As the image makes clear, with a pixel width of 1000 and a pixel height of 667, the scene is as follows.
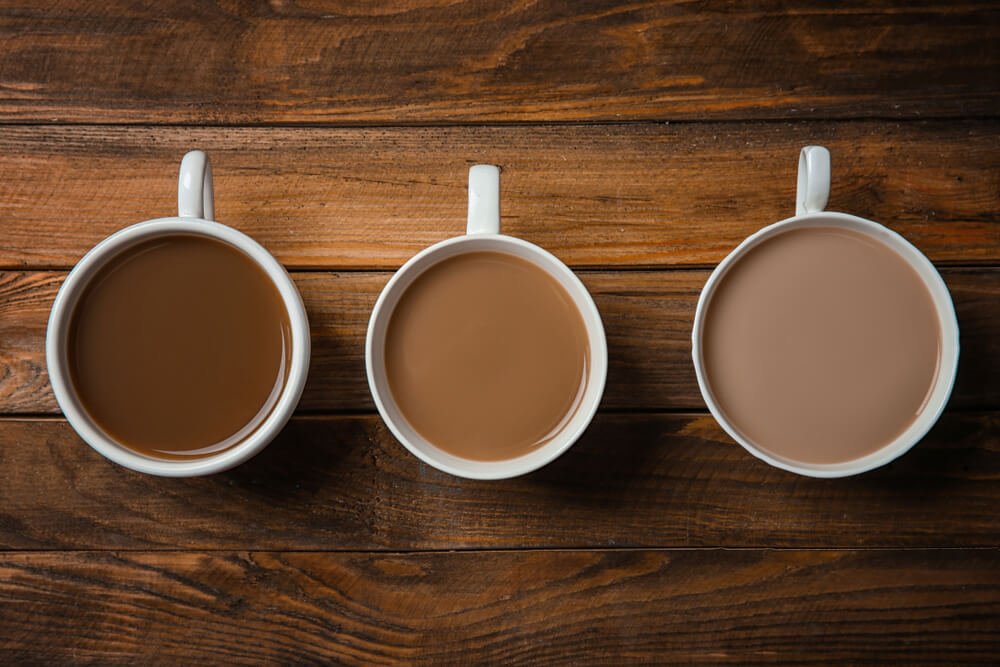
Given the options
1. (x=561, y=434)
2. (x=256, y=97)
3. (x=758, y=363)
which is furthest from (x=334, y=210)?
(x=758, y=363)

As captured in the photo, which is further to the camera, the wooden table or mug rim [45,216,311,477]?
the wooden table

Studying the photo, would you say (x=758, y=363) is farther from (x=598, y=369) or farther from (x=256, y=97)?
(x=256, y=97)

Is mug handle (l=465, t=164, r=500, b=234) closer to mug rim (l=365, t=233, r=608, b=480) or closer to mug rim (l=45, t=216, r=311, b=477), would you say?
mug rim (l=365, t=233, r=608, b=480)

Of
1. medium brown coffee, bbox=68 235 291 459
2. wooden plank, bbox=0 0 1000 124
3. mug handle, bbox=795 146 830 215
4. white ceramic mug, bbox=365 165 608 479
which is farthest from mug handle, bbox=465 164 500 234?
mug handle, bbox=795 146 830 215

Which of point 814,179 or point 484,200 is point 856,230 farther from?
point 484,200

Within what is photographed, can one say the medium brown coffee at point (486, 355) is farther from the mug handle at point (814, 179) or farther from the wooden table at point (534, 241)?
the mug handle at point (814, 179)

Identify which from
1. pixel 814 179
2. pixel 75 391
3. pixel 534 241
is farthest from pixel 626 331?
pixel 75 391

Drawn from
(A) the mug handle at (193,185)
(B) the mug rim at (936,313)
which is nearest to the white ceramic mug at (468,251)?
(B) the mug rim at (936,313)

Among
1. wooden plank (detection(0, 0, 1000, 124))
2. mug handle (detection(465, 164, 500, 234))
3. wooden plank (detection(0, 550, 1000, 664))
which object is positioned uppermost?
wooden plank (detection(0, 0, 1000, 124))
